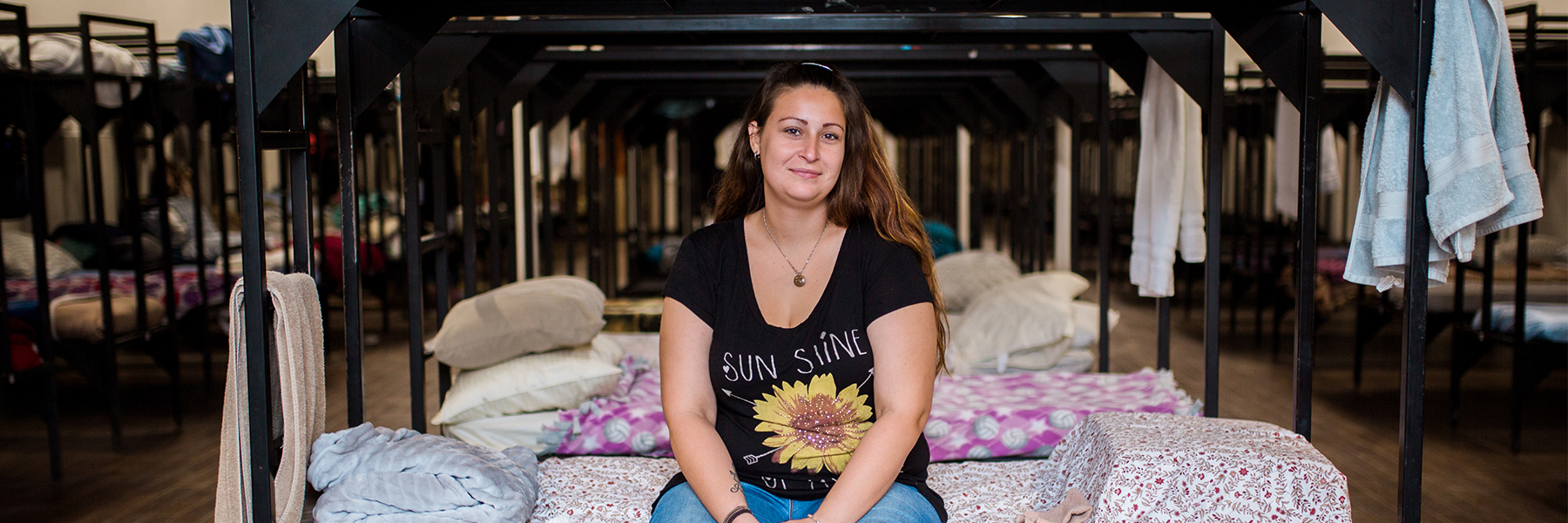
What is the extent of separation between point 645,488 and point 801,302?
3.29 feet

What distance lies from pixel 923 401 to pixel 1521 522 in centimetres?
255

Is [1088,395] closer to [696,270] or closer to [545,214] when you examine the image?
[696,270]

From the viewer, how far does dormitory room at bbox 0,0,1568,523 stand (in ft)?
7.30

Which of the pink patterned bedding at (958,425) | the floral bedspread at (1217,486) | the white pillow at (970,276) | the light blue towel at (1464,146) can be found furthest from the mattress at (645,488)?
the white pillow at (970,276)

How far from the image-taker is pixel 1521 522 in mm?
3494

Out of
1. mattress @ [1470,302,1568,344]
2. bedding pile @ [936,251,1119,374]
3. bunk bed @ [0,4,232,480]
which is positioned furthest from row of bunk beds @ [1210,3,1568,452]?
bunk bed @ [0,4,232,480]

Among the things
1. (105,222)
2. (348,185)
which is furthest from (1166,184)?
(105,222)

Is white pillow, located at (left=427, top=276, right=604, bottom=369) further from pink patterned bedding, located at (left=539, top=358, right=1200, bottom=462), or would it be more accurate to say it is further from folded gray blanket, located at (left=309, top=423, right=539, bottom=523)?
folded gray blanket, located at (left=309, top=423, right=539, bottom=523)

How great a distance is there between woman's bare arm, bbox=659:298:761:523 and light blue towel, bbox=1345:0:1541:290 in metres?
1.15

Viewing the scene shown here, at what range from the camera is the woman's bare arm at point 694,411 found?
2109 mm

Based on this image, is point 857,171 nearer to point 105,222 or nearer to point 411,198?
point 411,198

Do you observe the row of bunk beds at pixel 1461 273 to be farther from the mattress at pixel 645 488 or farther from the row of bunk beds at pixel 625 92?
the mattress at pixel 645 488

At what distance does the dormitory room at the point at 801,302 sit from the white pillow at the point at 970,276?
0.04 metres

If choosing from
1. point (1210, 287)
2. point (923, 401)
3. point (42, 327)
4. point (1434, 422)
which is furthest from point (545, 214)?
point (1434, 422)
